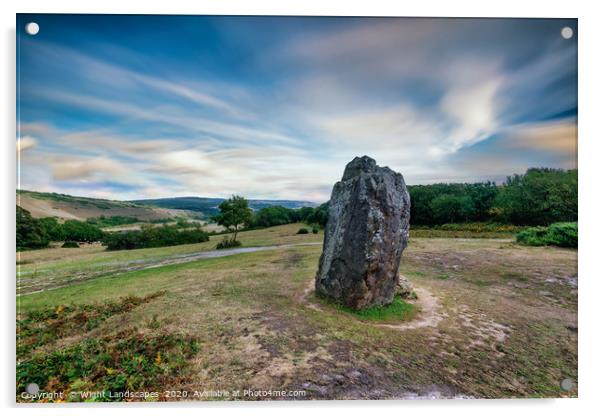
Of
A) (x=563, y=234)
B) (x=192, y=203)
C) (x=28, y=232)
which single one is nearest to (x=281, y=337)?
(x=192, y=203)

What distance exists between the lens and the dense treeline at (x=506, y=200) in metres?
5.61

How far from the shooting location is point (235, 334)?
4.43 m

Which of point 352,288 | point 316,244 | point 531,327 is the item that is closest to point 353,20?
point 352,288

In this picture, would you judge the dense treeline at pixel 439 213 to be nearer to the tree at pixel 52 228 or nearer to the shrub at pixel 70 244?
the tree at pixel 52 228

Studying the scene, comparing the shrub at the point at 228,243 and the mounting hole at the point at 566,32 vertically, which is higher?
the mounting hole at the point at 566,32

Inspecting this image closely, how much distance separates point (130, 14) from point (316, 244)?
10.2 m

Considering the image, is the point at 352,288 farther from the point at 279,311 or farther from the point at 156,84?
the point at 156,84

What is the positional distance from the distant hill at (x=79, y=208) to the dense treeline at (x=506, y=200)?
8105 mm

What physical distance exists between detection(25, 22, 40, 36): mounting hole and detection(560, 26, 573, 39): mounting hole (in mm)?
9735

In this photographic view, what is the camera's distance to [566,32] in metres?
5.12

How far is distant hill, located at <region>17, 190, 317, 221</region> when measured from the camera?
17.2 ft

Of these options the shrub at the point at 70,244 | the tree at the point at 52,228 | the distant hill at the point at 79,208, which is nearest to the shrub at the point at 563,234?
the distant hill at the point at 79,208

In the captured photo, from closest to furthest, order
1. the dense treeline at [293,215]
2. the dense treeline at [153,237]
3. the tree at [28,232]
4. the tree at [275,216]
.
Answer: the tree at [28,232] → the dense treeline at [153,237] → the dense treeline at [293,215] → the tree at [275,216]

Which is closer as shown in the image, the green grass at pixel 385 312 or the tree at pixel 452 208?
the green grass at pixel 385 312
